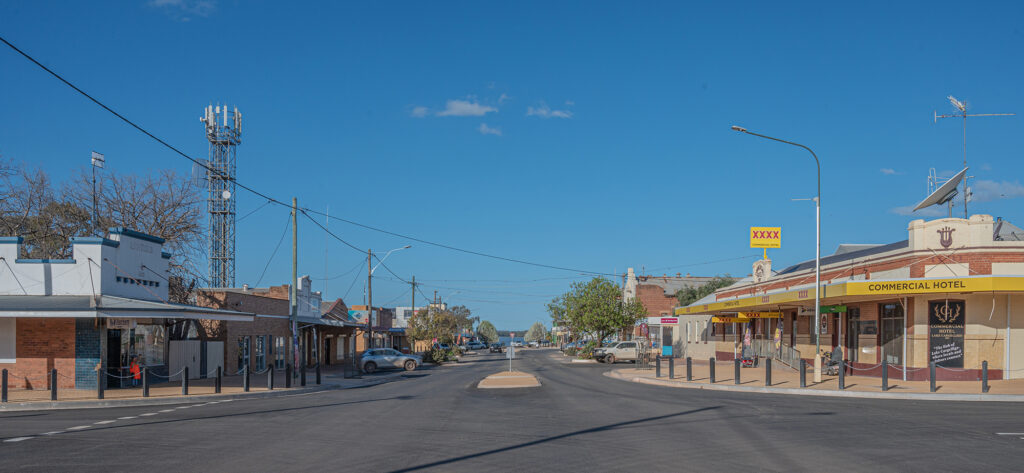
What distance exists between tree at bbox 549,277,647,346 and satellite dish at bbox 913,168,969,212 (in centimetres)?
3070

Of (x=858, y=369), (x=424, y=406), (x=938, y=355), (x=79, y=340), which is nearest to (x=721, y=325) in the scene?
(x=858, y=369)

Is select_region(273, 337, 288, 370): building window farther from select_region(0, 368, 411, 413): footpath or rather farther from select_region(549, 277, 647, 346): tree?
select_region(549, 277, 647, 346): tree

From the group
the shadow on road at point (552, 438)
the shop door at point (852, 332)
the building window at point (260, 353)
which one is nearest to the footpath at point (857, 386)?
the shop door at point (852, 332)

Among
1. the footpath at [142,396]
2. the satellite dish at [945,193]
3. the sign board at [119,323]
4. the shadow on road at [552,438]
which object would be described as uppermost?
the satellite dish at [945,193]

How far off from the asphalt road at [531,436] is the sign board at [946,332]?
23.3 feet

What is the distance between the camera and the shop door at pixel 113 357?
89.9 ft

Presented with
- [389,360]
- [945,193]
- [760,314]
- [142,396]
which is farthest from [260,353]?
[945,193]

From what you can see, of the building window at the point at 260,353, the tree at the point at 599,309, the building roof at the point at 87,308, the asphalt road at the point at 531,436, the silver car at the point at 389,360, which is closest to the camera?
the asphalt road at the point at 531,436

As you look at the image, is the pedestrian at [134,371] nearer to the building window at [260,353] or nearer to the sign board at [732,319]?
the building window at [260,353]

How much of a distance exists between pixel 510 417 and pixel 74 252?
17788 millimetres

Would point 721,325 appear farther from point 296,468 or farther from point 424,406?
point 296,468

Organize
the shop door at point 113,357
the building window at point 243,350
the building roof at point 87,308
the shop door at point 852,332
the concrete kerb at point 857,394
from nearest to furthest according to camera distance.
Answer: the concrete kerb at point 857,394
the building roof at point 87,308
the shop door at point 113,357
the shop door at point 852,332
the building window at point 243,350

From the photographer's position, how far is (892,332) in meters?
29.4

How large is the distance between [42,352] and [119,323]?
104 inches
